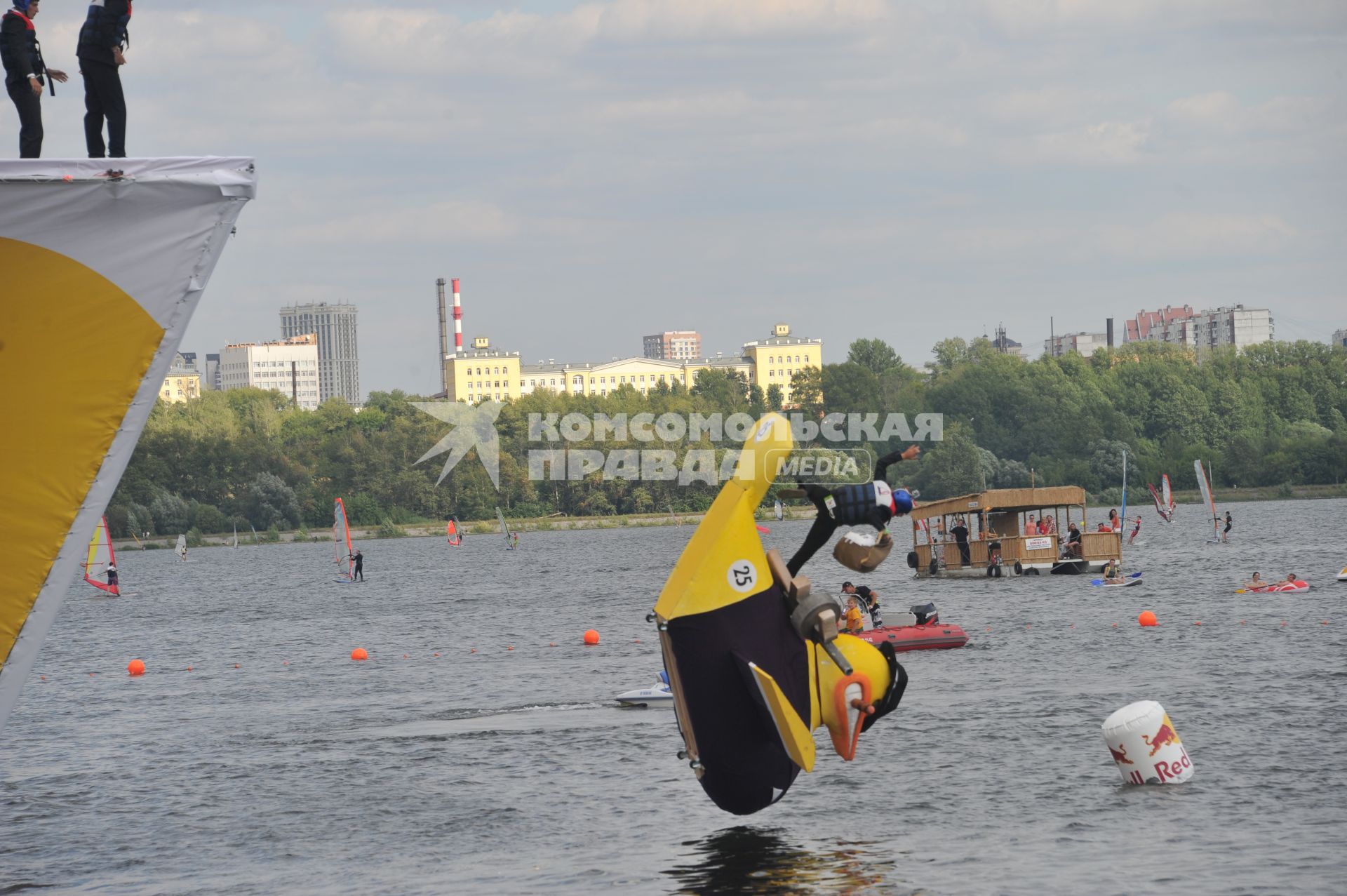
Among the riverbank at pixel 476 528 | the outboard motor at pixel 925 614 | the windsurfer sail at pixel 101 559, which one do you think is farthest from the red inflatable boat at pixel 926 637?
the riverbank at pixel 476 528

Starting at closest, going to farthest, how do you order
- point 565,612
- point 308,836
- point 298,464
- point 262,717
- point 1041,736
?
point 308,836 → point 1041,736 → point 262,717 → point 565,612 → point 298,464

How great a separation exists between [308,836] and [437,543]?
15211 centimetres

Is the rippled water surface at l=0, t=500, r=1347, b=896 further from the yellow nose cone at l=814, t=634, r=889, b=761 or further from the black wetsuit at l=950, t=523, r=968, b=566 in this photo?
the black wetsuit at l=950, t=523, r=968, b=566

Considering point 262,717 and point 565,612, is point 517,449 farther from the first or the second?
point 262,717

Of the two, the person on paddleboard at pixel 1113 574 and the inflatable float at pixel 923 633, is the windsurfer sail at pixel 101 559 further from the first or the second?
the inflatable float at pixel 923 633

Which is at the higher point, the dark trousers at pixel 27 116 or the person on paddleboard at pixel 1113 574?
the dark trousers at pixel 27 116

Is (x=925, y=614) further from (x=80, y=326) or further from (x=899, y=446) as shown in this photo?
(x=899, y=446)

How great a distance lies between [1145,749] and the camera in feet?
65.5

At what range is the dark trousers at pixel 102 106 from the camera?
33.1ft

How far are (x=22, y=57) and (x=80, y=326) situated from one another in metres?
2.81

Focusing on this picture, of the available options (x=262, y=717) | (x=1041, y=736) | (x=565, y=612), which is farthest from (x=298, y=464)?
(x=1041, y=736)

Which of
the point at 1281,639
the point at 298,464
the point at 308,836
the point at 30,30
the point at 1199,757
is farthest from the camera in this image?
the point at 298,464

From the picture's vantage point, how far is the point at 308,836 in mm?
19250

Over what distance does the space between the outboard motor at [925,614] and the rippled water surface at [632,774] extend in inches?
31.4
